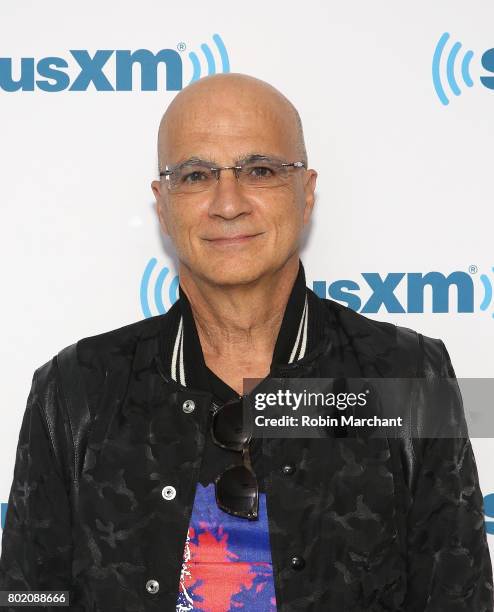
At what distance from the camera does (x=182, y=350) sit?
5.60ft

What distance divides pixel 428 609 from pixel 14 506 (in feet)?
3.09

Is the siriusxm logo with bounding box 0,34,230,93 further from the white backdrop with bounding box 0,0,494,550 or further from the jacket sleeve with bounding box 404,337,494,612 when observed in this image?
the jacket sleeve with bounding box 404,337,494,612

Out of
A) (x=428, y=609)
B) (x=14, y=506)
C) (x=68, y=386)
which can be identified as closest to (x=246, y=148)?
(x=68, y=386)

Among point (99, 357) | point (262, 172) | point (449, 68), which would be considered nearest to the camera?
point (262, 172)

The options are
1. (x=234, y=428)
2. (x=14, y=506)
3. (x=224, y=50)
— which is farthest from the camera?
(x=224, y=50)

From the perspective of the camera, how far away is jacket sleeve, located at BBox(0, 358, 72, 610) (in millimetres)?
1663

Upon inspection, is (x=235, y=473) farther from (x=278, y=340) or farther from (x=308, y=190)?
(x=308, y=190)

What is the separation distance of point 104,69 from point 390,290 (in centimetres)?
100

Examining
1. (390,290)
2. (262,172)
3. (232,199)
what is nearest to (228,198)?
(232,199)

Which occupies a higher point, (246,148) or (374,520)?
(246,148)

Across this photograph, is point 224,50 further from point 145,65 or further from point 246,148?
point 246,148

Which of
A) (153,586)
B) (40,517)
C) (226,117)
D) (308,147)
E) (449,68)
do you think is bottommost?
(153,586)

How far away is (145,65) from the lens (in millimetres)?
2064

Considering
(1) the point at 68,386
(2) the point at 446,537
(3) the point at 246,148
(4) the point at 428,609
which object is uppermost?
(3) the point at 246,148
